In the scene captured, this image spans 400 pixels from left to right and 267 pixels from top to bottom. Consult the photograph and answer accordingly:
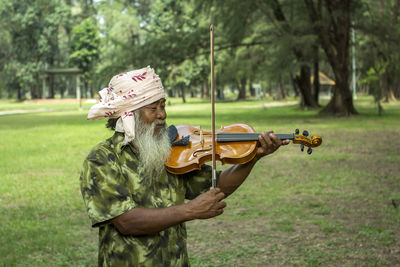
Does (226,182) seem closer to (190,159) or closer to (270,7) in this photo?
(190,159)

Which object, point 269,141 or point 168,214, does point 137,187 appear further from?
point 269,141

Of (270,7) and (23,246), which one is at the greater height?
(270,7)

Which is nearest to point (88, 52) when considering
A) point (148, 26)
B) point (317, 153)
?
point (148, 26)

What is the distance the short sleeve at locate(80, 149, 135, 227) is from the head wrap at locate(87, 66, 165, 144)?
16 cm

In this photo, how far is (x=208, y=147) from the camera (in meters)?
2.76

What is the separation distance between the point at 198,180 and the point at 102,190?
23.8 inches

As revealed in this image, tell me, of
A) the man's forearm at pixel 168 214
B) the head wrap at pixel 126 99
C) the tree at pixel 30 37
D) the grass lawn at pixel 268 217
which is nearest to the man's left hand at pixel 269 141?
the man's forearm at pixel 168 214

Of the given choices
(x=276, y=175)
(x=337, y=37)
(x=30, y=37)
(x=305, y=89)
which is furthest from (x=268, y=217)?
(x=30, y=37)

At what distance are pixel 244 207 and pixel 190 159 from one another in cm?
450

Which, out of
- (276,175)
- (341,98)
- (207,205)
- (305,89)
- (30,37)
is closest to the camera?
(207,205)

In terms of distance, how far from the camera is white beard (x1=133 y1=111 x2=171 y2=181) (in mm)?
2469

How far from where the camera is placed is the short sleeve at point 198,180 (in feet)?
9.07

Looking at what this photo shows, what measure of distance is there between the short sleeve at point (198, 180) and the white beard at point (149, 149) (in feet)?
0.82

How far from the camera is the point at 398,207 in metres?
6.68
